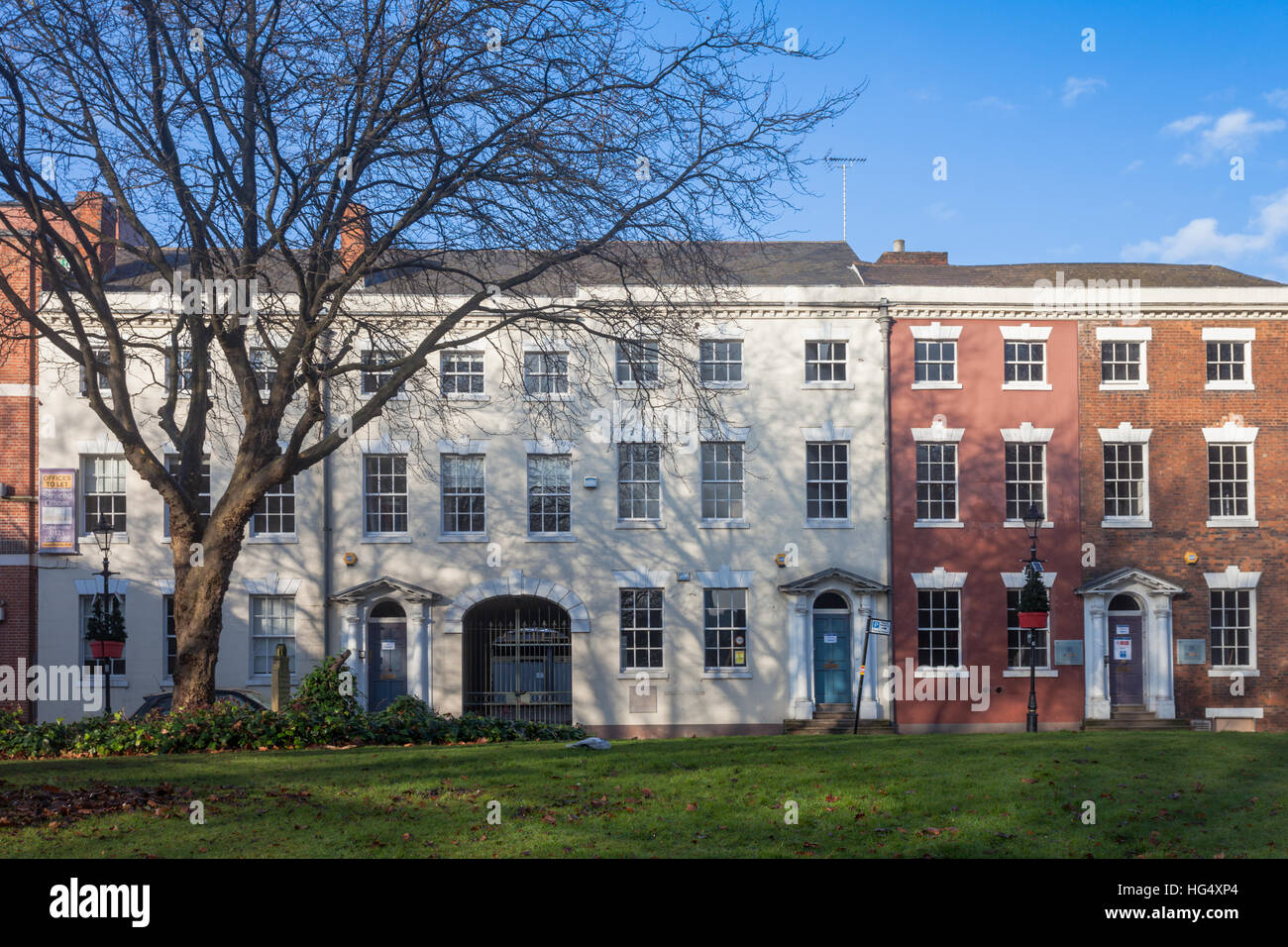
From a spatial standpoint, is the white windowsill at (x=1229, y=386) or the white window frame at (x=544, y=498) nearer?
the white window frame at (x=544, y=498)

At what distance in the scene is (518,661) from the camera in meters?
27.7

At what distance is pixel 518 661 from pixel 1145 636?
15031mm

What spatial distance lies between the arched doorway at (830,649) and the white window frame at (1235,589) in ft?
28.3

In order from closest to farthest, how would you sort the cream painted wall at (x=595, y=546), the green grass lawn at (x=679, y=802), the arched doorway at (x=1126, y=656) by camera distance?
the green grass lawn at (x=679, y=802) < the cream painted wall at (x=595, y=546) < the arched doorway at (x=1126, y=656)

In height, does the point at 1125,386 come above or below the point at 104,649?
above

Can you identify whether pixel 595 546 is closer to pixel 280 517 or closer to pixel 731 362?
pixel 731 362

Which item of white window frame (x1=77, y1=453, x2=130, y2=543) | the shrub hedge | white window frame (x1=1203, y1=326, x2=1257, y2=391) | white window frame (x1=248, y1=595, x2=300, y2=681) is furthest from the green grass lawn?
white window frame (x1=1203, y1=326, x2=1257, y2=391)

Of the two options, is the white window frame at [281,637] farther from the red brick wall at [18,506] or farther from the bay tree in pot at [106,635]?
the red brick wall at [18,506]

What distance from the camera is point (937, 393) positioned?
28109mm

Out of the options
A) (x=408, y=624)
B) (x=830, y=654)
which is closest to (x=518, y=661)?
(x=408, y=624)

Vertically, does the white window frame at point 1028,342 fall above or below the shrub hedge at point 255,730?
above

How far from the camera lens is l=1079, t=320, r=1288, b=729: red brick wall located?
27.7m

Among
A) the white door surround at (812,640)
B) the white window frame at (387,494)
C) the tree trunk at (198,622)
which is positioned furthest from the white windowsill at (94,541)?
the white door surround at (812,640)

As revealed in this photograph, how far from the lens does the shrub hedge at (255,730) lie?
15258mm
